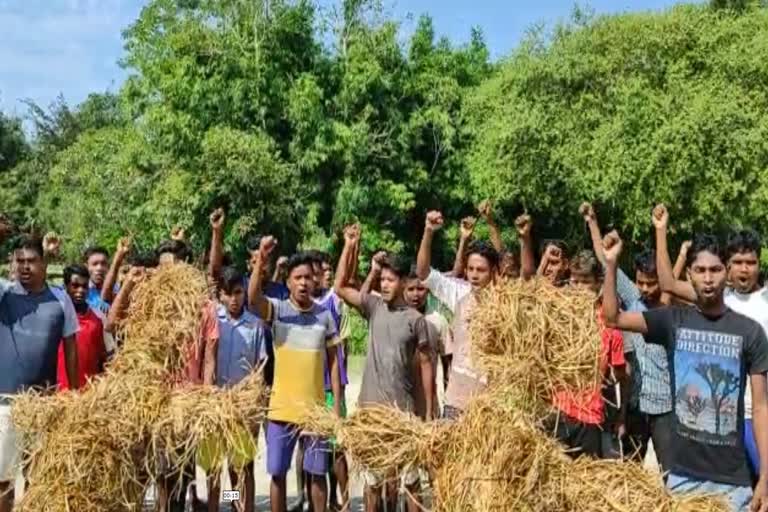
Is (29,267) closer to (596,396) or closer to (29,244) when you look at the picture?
(29,244)

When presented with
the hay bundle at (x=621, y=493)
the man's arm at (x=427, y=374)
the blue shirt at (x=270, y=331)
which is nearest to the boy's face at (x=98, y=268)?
the blue shirt at (x=270, y=331)

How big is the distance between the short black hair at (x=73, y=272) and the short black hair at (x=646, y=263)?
3851 millimetres

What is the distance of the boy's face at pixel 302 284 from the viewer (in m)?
6.30

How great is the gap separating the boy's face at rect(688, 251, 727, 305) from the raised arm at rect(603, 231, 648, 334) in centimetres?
33

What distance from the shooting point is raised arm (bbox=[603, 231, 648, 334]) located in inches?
187

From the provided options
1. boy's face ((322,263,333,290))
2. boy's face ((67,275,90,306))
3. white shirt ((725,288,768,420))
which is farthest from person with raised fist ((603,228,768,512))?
boy's face ((67,275,90,306))

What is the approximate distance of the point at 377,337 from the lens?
6180 millimetres

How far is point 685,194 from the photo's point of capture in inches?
896

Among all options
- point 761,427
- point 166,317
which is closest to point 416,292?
point 166,317

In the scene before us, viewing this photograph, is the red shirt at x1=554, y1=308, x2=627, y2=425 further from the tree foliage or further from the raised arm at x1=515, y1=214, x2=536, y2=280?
the tree foliage

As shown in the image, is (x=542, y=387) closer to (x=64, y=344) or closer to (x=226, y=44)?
(x=64, y=344)

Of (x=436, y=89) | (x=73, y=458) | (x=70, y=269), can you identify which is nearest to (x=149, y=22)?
(x=436, y=89)

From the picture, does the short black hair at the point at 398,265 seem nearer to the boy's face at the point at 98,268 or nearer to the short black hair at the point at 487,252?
the short black hair at the point at 487,252

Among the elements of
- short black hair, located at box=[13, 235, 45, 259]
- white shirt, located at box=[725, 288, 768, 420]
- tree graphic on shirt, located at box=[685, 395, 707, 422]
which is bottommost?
tree graphic on shirt, located at box=[685, 395, 707, 422]
